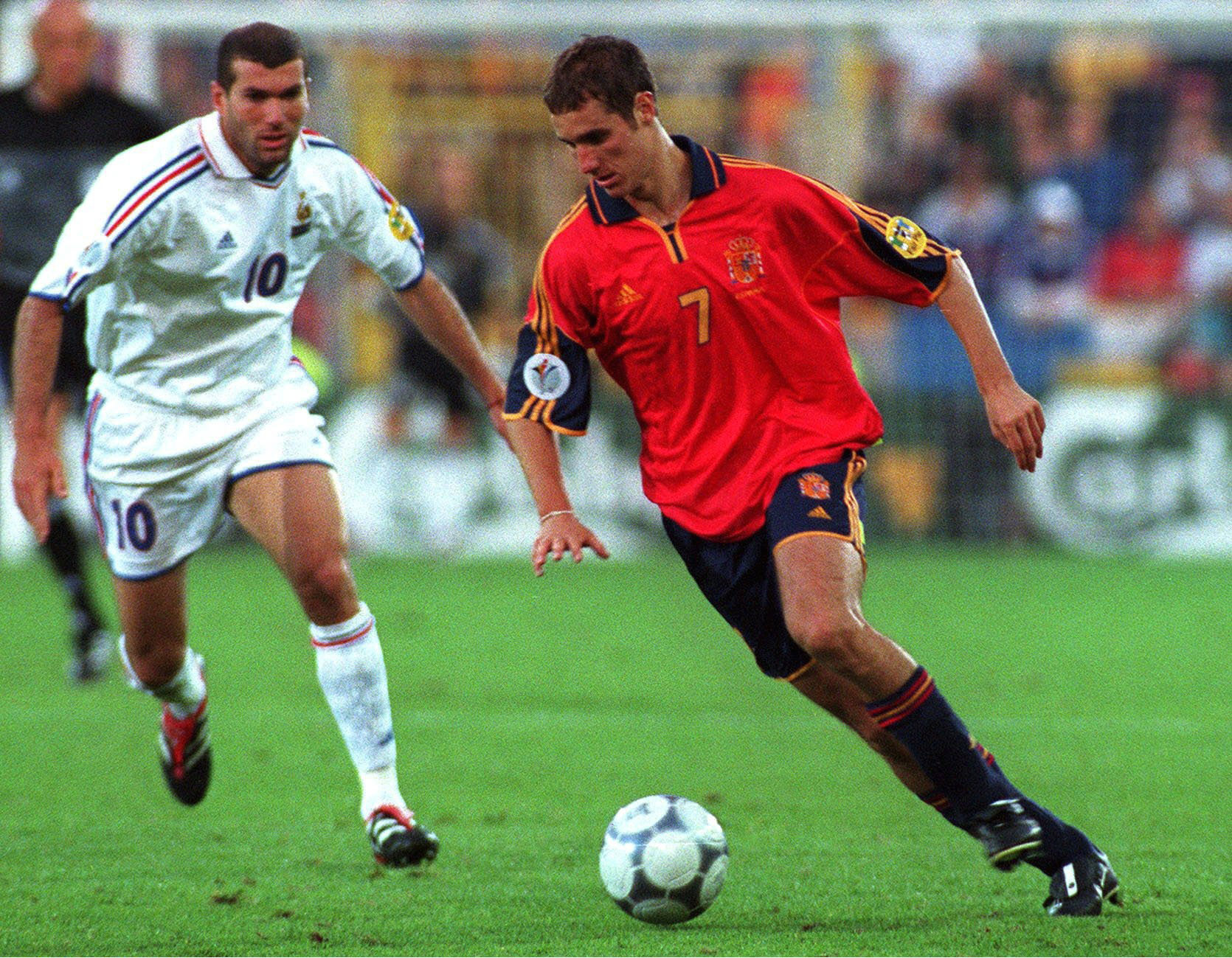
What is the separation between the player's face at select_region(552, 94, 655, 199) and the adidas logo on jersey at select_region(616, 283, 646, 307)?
224 millimetres

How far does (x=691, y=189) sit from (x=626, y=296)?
312 mm

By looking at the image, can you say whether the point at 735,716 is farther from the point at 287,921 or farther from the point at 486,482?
the point at 486,482

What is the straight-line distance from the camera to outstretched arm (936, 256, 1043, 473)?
4188 mm

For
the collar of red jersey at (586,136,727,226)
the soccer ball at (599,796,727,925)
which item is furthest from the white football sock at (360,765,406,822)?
the collar of red jersey at (586,136,727,226)

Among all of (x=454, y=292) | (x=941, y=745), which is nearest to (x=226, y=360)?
(x=941, y=745)

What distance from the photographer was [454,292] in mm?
12797

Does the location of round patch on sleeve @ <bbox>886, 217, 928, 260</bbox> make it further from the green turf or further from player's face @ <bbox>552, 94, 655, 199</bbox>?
the green turf

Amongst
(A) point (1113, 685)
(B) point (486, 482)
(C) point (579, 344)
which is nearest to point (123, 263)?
(C) point (579, 344)

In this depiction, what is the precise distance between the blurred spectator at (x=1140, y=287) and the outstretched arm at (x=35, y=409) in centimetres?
972

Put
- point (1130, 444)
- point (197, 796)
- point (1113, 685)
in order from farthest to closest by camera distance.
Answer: point (1130, 444), point (1113, 685), point (197, 796)

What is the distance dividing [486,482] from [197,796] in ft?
23.4

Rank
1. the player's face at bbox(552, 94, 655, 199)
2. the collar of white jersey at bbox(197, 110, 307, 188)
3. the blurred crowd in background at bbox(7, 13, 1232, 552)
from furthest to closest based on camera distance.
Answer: the blurred crowd in background at bbox(7, 13, 1232, 552)
the collar of white jersey at bbox(197, 110, 307, 188)
the player's face at bbox(552, 94, 655, 199)

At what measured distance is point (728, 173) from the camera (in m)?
4.50

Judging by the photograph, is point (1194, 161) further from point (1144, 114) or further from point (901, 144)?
point (901, 144)
